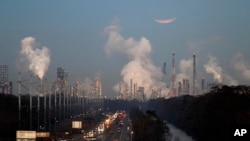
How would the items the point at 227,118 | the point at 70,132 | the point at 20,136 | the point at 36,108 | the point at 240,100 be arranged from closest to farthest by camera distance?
the point at 20,136 → the point at 227,118 → the point at 240,100 → the point at 70,132 → the point at 36,108

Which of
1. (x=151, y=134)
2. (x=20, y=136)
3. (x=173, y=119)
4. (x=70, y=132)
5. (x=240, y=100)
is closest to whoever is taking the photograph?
(x=20, y=136)

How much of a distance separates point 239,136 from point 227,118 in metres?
43.1

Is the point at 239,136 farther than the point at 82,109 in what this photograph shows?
No

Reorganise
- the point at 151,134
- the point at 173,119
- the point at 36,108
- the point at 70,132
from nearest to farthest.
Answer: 1. the point at 151,134
2. the point at 70,132
3. the point at 36,108
4. the point at 173,119

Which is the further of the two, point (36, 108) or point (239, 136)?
point (36, 108)

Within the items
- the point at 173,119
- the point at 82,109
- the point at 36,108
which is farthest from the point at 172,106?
the point at 36,108

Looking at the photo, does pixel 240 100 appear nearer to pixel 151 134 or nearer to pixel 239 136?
pixel 151 134

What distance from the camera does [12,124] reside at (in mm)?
67938

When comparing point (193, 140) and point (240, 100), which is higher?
point (240, 100)

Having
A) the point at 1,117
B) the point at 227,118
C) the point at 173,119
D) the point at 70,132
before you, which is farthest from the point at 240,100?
the point at 173,119

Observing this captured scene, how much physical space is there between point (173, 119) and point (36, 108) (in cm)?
4882

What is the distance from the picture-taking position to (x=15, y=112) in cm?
7731

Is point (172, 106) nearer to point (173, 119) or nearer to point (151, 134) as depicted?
point (173, 119)

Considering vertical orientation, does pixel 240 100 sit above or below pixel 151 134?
above
